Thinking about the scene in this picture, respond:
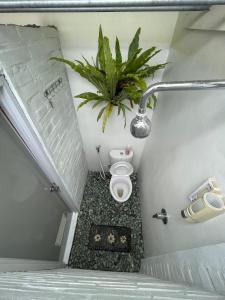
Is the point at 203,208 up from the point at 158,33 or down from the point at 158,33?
down

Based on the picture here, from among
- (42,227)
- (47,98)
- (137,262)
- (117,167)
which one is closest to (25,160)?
(47,98)

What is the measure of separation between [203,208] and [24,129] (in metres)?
0.88

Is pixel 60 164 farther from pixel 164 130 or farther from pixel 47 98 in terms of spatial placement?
pixel 164 130

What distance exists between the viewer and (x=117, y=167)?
6.55ft

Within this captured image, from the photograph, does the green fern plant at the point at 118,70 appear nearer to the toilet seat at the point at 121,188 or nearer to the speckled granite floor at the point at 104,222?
the toilet seat at the point at 121,188

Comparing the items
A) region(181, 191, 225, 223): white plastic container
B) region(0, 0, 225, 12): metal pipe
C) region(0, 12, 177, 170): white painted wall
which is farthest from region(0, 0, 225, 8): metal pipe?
region(0, 12, 177, 170): white painted wall

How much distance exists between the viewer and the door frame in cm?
71

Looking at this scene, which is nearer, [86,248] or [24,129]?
[24,129]

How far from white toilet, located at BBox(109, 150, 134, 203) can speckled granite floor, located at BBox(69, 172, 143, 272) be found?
0.13 metres

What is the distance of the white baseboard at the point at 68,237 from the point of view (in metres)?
1.65

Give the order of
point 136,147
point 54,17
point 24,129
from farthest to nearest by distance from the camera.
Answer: point 136,147
point 54,17
point 24,129

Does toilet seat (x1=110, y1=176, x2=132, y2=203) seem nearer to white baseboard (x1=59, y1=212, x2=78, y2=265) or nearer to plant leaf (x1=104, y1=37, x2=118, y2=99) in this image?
white baseboard (x1=59, y1=212, x2=78, y2=265)

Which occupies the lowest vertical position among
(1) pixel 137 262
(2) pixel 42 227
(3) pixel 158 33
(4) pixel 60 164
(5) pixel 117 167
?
(1) pixel 137 262

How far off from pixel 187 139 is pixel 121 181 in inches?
50.4
